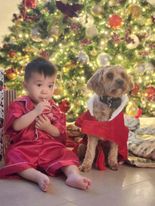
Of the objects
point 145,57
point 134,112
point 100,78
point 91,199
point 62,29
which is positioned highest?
point 62,29

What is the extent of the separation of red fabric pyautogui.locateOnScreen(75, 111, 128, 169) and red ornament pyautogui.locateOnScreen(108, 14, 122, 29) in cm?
164

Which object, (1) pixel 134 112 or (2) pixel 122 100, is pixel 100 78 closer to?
(2) pixel 122 100

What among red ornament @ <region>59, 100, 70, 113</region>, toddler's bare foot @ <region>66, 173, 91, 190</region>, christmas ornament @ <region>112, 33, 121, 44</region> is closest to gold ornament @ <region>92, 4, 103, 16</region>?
christmas ornament @ <region>112, 33, 121, 44</region>

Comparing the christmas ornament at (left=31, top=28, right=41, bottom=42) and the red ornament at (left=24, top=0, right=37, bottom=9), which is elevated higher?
the red ornament at (left=24, top=0, right=37, bottom=9)

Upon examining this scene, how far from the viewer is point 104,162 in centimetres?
225

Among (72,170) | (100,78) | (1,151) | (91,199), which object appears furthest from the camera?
(1,151)

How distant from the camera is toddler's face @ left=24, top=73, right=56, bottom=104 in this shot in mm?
2100

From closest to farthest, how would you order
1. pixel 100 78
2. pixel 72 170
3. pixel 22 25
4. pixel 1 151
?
pixel 72 170
pixel 100 78
pixel 1 151
pixel 22 25

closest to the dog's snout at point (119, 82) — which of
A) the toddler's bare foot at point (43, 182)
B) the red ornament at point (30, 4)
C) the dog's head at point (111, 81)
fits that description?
the dog's head at point (111, 81)

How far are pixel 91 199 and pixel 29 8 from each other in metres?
2.31

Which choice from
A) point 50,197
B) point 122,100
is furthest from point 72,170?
point 122,100

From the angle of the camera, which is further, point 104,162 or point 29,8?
point 29,8

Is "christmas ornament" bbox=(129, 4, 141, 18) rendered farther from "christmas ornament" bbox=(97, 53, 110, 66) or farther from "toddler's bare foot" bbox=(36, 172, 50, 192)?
"toddler's bare foot" bbox=(36, 172, 50, 192)

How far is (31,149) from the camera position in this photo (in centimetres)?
206
